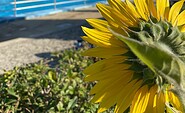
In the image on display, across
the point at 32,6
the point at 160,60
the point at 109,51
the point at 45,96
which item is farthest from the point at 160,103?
the point at 32,6

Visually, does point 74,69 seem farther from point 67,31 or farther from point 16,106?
point 67,31

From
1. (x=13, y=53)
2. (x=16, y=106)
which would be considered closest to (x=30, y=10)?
(x=13, y=53)

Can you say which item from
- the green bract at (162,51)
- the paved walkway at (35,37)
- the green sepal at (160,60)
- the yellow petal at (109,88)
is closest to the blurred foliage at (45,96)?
the yellow petal at (109,88)

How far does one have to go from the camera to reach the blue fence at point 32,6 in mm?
12047

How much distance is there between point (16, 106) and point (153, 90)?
1.34 m

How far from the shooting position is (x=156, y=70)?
46 centimetres

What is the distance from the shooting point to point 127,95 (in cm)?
67

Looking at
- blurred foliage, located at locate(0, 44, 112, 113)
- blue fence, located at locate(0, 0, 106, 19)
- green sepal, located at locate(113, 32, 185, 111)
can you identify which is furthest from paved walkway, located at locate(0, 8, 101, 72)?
green sepal, located at locate(113, 32, 185, 111)

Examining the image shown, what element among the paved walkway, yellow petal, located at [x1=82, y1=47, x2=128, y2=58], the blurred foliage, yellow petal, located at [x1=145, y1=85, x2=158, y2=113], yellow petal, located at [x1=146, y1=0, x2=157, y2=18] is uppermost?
yellow petal, located at [x1=146, y1=0, x2=157, y2=18]

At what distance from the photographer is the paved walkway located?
6416 millimetres

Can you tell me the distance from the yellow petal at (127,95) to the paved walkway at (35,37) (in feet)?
16.8

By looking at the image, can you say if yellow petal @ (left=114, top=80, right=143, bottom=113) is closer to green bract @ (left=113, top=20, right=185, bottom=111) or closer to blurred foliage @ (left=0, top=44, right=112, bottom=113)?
green bract @ (left=113, top=20, right=185, bottom=111)

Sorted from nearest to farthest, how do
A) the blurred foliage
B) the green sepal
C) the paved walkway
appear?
the green sepal
the blurred foliage
the paved walkway

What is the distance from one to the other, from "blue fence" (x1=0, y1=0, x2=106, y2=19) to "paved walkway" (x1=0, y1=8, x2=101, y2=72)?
959 mm
